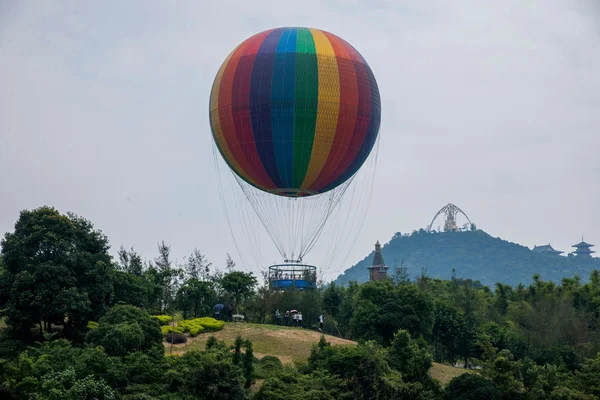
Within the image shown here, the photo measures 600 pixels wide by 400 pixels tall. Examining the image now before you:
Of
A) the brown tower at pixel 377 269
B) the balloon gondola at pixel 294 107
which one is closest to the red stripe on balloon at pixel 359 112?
the balloon gondola at pixel 294 107

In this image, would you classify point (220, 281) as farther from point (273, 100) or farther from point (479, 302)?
point (479, 302)

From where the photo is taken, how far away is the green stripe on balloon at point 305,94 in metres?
46.8

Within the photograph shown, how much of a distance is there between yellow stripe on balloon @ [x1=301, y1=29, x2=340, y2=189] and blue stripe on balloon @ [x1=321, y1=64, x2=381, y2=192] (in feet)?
9.85

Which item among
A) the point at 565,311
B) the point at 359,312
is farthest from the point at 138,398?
the point at 565,311

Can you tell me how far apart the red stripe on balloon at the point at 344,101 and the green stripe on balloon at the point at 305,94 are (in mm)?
1537

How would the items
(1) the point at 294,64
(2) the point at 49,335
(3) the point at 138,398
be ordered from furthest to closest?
1. (1) the point at 294,64
2. (2) the point at 49,335
3. (3) the point at 138,398

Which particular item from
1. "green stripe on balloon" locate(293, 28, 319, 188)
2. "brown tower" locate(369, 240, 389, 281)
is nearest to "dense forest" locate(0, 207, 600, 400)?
"green stripe on balloon" locate(293, 28, 319, 188)

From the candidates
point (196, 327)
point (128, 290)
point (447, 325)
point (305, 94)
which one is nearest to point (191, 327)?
point (196, 327)

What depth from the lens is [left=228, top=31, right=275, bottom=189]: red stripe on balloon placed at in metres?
47.7

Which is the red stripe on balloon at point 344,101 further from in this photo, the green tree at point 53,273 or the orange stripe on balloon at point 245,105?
the green tree at point 53,273

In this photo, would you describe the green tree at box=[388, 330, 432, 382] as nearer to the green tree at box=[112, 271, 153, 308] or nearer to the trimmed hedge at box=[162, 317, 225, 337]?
the trimmed hedge at box=[162, 317, 225, 337]

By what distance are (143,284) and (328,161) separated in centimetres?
1391

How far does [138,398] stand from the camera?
32.6 metres

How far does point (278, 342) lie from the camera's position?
48125 mm
